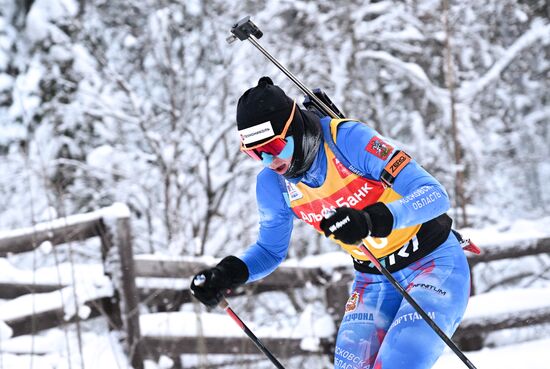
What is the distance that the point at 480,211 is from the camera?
39.1 feet

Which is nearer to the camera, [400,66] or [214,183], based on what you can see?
[214,183]

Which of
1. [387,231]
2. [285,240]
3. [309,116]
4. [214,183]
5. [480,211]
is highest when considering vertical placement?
[309,116]

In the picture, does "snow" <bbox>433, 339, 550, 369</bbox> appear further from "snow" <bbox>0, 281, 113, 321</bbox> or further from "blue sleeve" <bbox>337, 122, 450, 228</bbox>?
"snow" <bbox>0, 281, 113, 321</bbox>

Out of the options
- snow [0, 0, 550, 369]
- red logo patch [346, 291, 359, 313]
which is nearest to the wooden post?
red logo patch [346, 291, 359, 313]

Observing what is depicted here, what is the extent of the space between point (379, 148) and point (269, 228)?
76 centimetres

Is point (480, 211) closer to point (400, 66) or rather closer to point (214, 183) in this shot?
point (400, 66)

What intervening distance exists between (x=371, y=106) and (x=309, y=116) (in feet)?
27.0

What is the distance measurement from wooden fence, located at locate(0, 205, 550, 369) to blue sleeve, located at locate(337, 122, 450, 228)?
234cm

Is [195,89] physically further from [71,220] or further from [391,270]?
[391,270]

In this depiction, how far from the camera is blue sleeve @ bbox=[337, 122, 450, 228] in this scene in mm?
2826

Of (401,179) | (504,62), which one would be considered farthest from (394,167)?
(504,62)

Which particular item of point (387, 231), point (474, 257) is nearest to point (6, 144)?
point (474, 257)

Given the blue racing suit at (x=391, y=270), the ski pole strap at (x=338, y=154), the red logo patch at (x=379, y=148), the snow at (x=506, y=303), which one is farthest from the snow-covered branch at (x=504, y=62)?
the red logo patch at (x=379, y=148)

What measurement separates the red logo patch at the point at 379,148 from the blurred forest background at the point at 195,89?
6.21 meters
